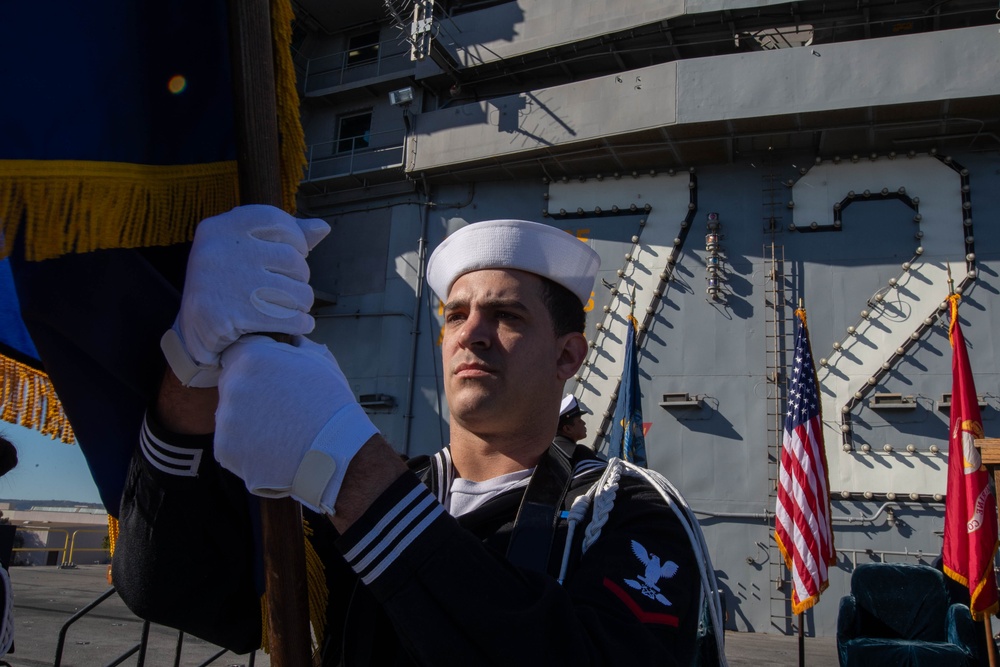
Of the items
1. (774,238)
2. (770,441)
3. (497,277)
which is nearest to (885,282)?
(774,238)

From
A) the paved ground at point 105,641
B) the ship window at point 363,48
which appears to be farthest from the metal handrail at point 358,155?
the paved ground at point 105,641

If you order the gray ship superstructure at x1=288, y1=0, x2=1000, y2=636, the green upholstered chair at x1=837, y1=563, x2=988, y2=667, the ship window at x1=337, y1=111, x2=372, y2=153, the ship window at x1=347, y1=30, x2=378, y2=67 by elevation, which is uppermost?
the ship window at x1=347, y1=30, x2=378, y2=67

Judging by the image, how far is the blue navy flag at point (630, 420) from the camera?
773cm

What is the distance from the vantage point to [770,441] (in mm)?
9312

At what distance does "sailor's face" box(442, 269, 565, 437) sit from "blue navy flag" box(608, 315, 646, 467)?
20.0 feet

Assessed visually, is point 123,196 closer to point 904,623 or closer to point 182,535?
point 182,535

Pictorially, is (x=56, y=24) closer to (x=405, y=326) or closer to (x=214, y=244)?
(x=214, y=244)

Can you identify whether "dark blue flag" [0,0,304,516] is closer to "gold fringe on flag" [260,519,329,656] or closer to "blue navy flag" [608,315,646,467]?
"gold fringe on flag" [260,519,329,656]

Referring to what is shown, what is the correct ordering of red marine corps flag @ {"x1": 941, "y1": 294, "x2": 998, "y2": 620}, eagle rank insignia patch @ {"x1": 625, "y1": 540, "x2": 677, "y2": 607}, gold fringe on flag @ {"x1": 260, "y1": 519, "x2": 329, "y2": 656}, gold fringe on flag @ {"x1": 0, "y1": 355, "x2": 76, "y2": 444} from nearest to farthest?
eagle rank insignia patch @ {"x1": 625, "y1": 540, "x2": 677, "y2": 607} < gold fringe on flag @ {"x1": 260, "y1": 519, "x2": 329, "y2": 656} < gold fringe on flag @ {"x1": 0, "y1": 355, "x2": 76, "y2": 444} < red marine corps flag @ {"x1": 941, "y1": 294, "x2": 998, "y2": 620}

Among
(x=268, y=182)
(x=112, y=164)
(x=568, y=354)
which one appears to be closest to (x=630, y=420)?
(x=568, y=354)

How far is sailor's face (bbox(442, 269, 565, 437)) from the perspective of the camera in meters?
1.60

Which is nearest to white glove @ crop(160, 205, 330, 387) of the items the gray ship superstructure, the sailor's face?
→ the sailor's face

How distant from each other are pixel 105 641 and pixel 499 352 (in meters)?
5.96

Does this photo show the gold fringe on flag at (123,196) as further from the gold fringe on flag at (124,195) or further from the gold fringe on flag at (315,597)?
the gold fringe on flag at (315,597)
